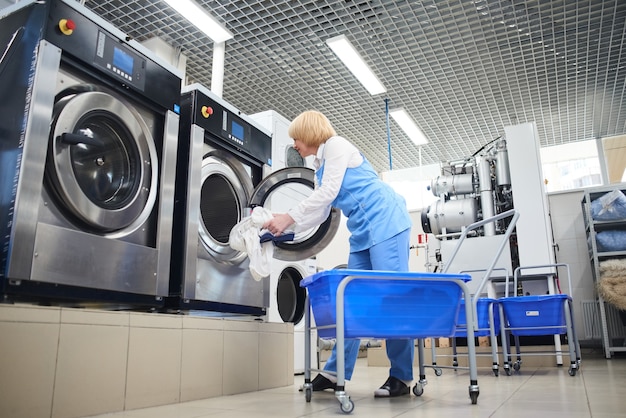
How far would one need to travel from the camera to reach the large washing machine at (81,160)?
181cm

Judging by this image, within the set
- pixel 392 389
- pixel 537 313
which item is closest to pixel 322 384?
pixel 392 389

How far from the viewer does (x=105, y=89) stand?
2.23 metres

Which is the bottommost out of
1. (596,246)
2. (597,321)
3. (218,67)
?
(597,321)

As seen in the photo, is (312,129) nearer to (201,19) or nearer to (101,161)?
(101,161)

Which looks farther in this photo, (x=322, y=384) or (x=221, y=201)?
(x=221, y=201)

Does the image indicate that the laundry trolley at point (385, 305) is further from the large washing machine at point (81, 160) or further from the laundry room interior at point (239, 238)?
the large washing machine at point (81, 160)

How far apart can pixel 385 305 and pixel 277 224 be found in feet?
2.02

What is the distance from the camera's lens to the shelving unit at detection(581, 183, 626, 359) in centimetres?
521

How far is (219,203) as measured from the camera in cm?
307

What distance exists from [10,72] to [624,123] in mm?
8237

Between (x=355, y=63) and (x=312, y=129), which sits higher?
(x=355, y=63)

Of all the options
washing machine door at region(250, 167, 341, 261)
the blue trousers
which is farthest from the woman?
washing machine door at region(250, 167, 341, 261)

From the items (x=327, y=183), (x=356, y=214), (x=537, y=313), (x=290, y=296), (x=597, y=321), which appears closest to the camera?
(x=327, y=183)

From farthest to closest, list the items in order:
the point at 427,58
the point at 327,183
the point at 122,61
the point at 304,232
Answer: the point at 427,58 → the point at 304,232 → the point at 327,183 → the point at 122,61
